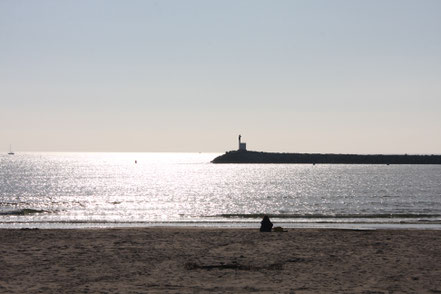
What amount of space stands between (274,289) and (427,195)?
206 ft

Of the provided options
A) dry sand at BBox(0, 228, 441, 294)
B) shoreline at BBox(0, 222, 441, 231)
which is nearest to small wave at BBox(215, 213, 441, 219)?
shoreline at BBox(0, 222, 441, 231)

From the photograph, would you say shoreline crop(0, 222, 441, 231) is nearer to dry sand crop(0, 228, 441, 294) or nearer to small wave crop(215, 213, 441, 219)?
small wave crop(215, 213, 441, 219)

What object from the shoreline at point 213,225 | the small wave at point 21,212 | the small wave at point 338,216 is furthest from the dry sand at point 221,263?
the small wave at point 21,212

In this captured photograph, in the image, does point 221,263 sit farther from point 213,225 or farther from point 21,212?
point 21,212

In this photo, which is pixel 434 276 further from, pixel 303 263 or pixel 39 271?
pixel 39 271

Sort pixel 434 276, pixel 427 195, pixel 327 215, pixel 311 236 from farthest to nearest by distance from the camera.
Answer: pixel 427 195 → pixel 327 215 → pixel 311 236 → pixel 434 276

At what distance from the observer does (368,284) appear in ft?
48.1

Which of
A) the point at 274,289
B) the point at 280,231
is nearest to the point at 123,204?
the point at 280,231

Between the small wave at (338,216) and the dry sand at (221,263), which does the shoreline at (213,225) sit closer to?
the small wave at (338,216)

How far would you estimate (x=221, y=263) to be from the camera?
17859 millimetres

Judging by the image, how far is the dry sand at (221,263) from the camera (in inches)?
566

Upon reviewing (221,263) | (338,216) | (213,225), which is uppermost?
(221,263)

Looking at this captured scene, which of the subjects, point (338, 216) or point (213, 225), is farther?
point (338, 216)

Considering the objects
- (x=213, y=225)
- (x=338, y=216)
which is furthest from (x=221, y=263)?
(x=338, y=216)
